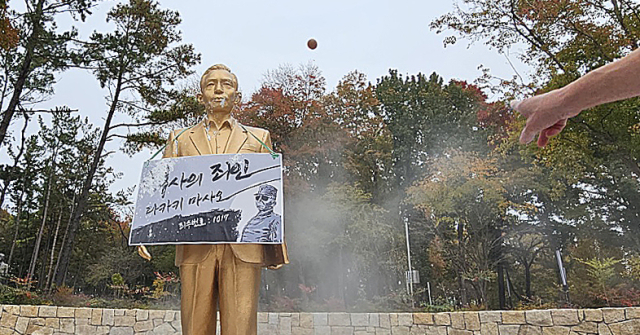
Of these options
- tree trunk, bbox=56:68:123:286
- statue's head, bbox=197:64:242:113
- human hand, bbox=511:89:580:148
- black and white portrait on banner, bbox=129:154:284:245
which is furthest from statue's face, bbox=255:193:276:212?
tree trunk, bbox=56:68:123:286

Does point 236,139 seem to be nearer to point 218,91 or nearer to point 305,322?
point 218,91

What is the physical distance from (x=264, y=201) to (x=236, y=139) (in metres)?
0.52

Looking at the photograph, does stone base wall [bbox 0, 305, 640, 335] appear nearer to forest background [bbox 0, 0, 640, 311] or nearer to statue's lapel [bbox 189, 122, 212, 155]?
forest background [bbox 0, 0, 640, 311]

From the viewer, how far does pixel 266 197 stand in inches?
92.0

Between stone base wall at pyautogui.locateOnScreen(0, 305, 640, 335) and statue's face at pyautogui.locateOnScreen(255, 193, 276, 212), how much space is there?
18.4ft

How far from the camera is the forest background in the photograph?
25.5ft

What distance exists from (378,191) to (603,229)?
6.32 metres

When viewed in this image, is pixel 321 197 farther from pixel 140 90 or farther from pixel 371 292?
pixel 140 90

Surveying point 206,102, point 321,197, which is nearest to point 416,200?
point 321,197

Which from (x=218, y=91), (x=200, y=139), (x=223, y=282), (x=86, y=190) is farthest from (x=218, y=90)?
(x=86, y=190)

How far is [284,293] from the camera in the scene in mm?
11312

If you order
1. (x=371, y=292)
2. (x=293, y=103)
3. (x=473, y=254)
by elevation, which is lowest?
(x=371, y=292)

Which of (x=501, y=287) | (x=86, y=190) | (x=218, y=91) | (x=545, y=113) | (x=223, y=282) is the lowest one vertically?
(x=501, y=287)

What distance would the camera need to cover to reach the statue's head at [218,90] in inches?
105
